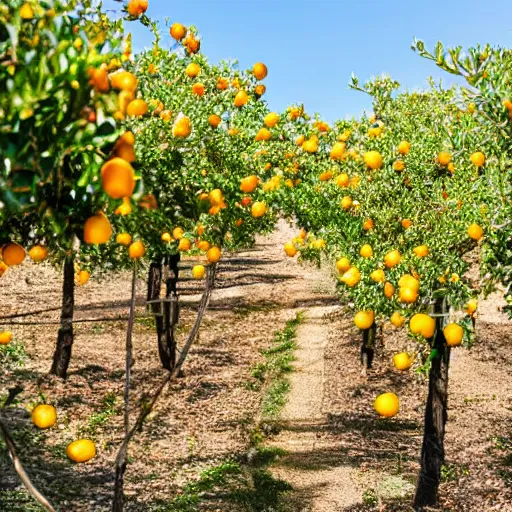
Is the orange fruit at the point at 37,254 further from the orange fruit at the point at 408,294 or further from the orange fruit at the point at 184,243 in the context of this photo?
the orange fruit at the point at 184,243

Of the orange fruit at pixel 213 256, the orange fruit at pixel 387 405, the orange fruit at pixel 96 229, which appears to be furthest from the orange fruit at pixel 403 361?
the orange fruit at pixel 96 229

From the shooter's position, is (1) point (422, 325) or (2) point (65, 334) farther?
(2) point (65, 334)

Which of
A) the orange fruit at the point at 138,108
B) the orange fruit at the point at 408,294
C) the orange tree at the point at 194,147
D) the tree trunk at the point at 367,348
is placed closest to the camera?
the orange fruit at the point at 138,108

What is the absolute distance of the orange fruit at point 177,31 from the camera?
7.68m

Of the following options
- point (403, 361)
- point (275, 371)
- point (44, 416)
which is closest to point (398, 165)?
point (403, 361)

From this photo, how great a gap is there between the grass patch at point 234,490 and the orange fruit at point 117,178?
341 inches

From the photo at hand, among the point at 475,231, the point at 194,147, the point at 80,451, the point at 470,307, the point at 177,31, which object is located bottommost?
the point at 80,451

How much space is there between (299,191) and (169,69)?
12.4 ft

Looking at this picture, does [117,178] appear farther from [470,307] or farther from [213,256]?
[470,307]

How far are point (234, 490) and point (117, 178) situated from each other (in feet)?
31.4

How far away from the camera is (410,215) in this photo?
9.94 metres

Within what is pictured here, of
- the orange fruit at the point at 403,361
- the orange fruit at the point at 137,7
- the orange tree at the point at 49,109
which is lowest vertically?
the orange fruit at the point at 403,361

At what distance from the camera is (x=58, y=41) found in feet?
9.04

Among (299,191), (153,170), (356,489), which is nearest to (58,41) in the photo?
(153,170)
